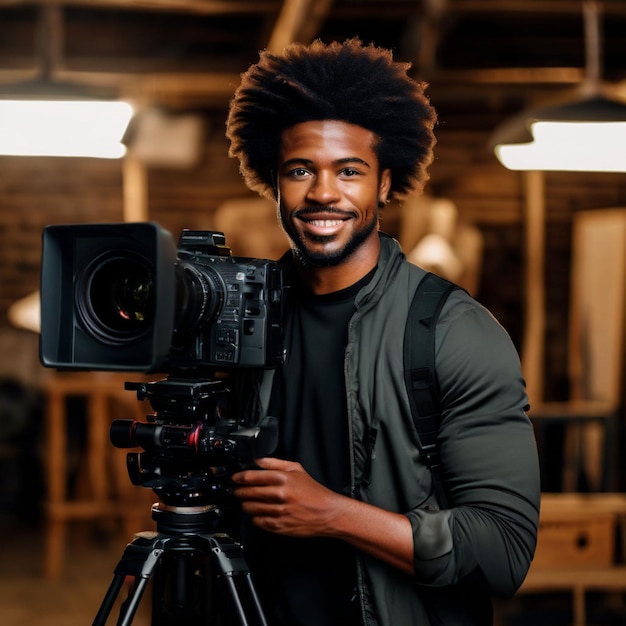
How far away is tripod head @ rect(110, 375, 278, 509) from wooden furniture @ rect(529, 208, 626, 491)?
319 cm

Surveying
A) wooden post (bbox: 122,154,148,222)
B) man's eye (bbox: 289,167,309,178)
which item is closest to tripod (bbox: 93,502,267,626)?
man's eye (bbox: 289,167,309,178)

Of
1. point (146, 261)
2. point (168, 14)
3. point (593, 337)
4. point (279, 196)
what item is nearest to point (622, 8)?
point (593, 337)

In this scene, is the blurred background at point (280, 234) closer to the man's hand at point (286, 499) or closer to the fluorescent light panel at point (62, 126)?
the fluorescent light panel at point (62, 126)

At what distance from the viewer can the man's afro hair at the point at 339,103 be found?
1836mm

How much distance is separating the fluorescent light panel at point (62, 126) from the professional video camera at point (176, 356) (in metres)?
2.29

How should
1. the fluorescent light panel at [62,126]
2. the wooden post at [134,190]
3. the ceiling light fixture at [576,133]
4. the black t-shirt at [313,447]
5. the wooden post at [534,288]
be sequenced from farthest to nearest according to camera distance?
the wooden post at [534,288] < the wooden post at [134,190] < the fluorescent light panel at [62,126] < the ceiling light fixture at [576,133] < the black t-shirt at [313,447]

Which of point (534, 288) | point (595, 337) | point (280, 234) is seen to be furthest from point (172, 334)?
point (534, 288)

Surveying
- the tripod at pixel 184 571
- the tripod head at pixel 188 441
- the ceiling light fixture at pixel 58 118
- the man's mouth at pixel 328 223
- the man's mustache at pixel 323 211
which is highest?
the ceiling light fixture at pixel 58 118

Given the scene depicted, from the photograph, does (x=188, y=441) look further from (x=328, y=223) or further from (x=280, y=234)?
(x=280, y=234)

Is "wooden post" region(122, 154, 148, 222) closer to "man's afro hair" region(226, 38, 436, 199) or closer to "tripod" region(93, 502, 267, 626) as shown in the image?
"man's afro hair" region(226, 38, 436, 199)

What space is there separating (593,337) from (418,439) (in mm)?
4003

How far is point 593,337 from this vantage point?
17.8 ft

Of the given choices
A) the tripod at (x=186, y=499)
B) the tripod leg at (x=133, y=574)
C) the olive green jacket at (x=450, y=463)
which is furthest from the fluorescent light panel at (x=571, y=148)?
the tripod leg at (x=133, y=574)

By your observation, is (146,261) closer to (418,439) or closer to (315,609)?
(418,439)
